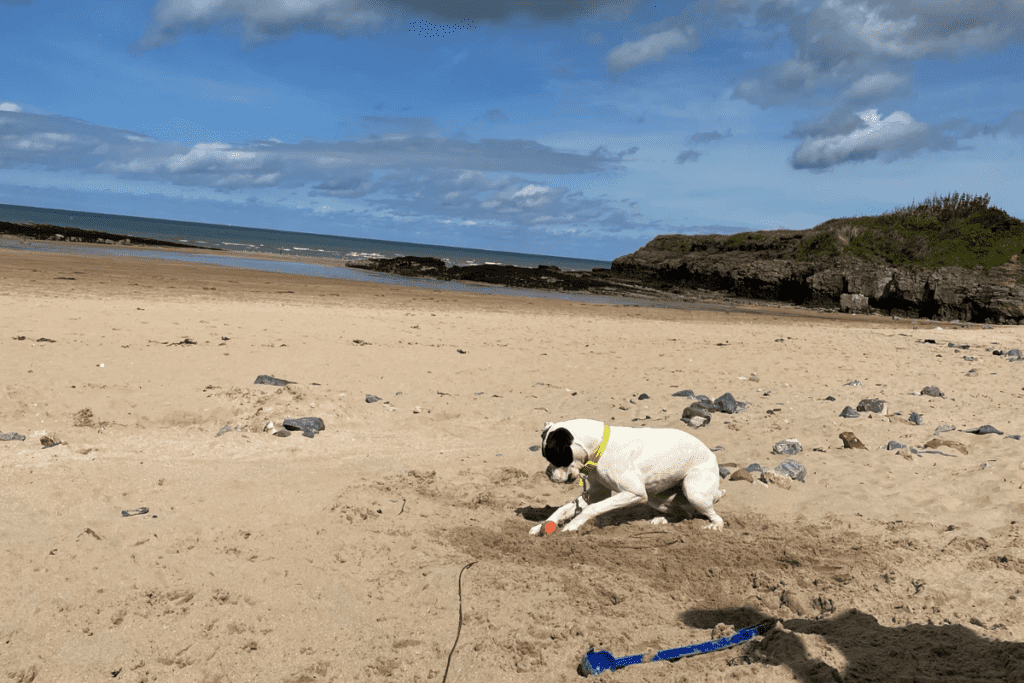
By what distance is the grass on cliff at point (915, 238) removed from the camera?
33519 millimetres

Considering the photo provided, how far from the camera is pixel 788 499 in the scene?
20.7 feet

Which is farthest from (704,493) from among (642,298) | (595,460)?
(642,298)

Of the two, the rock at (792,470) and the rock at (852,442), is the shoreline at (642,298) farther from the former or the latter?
the rock at (792,470)

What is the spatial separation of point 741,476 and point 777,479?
1.17ft

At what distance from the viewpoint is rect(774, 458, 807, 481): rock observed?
684 cm

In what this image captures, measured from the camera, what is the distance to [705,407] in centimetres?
965

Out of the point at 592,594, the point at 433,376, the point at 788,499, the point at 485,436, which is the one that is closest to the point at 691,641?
the point at 592,594

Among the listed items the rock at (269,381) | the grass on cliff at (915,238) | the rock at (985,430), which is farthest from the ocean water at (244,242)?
the rock at (985,430)

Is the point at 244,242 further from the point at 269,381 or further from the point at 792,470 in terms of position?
the point at 792,470

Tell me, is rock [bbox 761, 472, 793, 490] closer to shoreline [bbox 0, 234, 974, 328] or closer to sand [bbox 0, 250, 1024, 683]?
sand [bbox 0, 250, 1024, 683]

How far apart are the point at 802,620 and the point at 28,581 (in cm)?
505

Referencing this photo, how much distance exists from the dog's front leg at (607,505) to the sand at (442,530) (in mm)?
126

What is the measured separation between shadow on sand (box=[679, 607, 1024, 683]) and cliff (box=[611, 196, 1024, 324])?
31944 mm

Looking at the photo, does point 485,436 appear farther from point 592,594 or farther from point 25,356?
point 25,356
